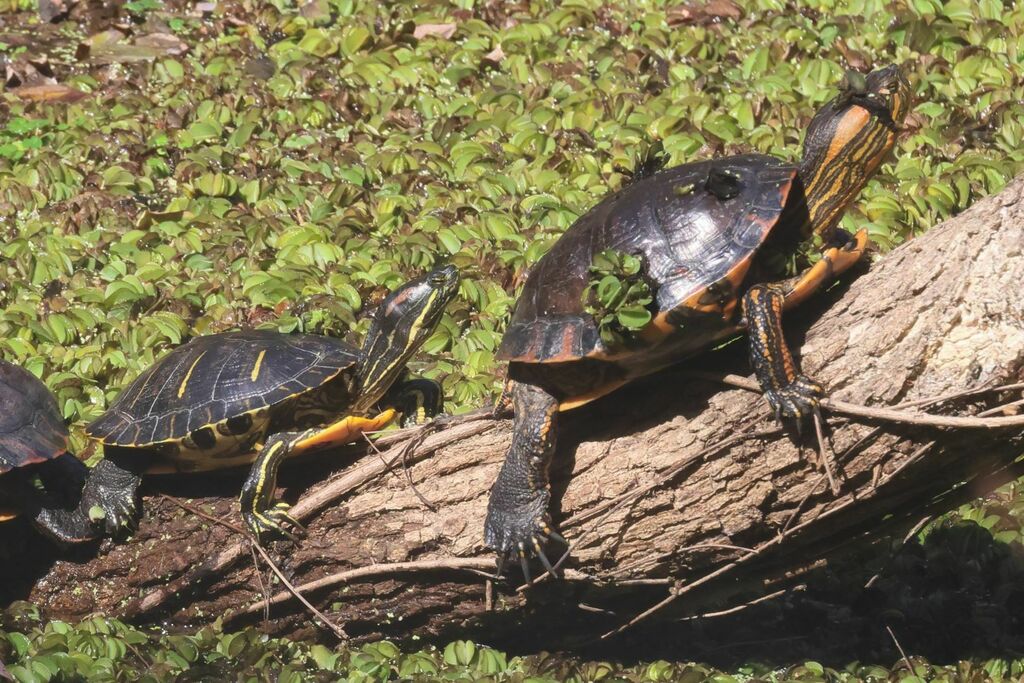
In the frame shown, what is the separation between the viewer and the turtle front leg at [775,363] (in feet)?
13.0

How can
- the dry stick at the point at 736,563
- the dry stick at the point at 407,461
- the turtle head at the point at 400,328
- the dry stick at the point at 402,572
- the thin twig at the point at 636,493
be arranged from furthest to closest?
1. the turtle head at the point at 400,328
2. the dry stick at the point at 407,461
3. the dry stick at the point at 402,572
4. the thin twig at the point at 636,493
5. the dry stick at the point at 736,563

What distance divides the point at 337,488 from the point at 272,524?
1.02ft

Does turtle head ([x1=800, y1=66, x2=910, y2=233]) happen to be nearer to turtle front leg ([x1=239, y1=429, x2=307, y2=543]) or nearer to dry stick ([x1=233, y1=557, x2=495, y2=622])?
dry stick ([x1=233, y1=557, x2=495, y2=622])

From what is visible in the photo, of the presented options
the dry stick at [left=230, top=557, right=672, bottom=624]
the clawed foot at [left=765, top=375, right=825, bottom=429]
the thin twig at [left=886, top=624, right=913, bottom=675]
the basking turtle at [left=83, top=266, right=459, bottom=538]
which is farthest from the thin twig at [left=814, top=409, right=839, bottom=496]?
the basking turtle at [left=83, top=266, right=459, bottom=538]

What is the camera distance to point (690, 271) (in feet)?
13.5

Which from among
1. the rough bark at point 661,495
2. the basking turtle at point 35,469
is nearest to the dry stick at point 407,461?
the rough bark at point 661,495

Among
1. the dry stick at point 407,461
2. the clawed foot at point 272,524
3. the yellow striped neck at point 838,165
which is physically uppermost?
the yellow striped neck at point 838,165

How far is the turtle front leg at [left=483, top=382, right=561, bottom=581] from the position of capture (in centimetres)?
433

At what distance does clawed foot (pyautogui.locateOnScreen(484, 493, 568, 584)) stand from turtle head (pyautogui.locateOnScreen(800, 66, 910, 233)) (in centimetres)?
155

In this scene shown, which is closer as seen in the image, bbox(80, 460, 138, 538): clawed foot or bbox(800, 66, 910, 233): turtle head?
bbox(800, 66, 910, 233): turtle head

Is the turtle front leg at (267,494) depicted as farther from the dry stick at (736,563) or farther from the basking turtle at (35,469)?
the dry stick at (736,563)

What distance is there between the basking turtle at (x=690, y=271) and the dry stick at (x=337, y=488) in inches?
13.1

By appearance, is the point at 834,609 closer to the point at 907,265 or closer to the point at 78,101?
the point at 907,265

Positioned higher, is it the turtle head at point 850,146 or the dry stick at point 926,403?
the turtle head at point 850,146
